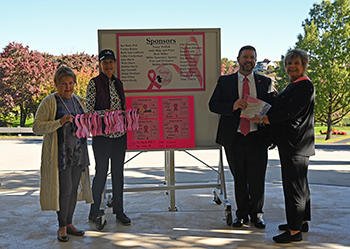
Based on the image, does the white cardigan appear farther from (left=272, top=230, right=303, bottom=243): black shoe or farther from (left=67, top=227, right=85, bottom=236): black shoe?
(left=272, top=230, right=303, bottom=243): black shoe

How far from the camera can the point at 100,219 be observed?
358 cm

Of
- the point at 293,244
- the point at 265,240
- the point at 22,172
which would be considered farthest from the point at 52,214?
the point at 22,172

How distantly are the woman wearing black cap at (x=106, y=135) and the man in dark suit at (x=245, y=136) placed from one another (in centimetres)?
102

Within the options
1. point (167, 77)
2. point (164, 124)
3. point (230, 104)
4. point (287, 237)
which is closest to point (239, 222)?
point (287, 237)

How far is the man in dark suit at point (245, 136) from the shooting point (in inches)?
139

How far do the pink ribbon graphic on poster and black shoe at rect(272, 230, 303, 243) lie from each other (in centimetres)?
183

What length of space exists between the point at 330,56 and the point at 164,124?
14.4m

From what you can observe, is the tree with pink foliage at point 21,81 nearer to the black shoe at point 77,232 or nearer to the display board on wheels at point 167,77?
the display board on wheels at point 167,77

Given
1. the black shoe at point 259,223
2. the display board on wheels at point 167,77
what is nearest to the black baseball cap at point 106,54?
the display board on wheels at point 167,77

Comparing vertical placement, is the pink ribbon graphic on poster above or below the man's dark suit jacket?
above

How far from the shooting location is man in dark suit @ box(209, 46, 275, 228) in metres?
3.53

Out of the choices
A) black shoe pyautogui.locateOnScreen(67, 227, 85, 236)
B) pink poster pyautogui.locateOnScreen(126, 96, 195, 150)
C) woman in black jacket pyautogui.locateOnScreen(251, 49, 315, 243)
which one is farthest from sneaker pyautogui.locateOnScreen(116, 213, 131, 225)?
woman in black jacket pyautogui.locateOnScreen(251, 49, 315, 243)

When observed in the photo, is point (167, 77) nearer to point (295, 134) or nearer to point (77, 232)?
point (295, 134)

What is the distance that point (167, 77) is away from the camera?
404 centimetres
